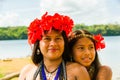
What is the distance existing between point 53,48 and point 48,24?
0.21 m

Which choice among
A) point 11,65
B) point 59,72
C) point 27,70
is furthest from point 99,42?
point 11,65

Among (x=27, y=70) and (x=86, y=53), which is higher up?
(x=86, y=53)

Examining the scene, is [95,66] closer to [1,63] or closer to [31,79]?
[31,79]

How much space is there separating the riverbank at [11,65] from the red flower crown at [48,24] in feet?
18.5

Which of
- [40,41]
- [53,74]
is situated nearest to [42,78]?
[53,74]

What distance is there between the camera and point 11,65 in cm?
1002

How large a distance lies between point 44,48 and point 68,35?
263mm

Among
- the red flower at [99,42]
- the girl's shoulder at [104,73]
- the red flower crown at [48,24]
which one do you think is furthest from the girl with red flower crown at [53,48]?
the red flower at [99,42]

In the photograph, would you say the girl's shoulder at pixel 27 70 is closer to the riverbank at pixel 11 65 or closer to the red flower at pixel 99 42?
the red flower at pixel 99 42

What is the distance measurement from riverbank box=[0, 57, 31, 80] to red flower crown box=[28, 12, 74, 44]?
18.5ft

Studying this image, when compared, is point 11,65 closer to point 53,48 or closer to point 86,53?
point 86,53

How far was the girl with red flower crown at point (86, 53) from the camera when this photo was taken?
3402 millimetres

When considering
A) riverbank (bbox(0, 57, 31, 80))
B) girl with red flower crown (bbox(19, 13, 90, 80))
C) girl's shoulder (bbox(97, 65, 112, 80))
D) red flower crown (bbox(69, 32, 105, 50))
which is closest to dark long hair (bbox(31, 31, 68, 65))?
girl with red flower crown (bbox(19, 13, 90, 80))

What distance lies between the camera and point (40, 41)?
130 inches
